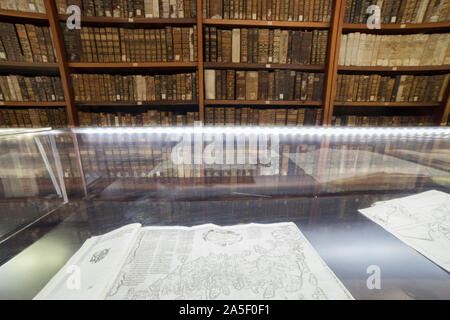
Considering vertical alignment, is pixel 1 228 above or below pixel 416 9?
below

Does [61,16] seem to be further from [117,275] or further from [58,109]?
[117,275]

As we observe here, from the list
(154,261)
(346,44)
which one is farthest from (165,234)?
(346,44)

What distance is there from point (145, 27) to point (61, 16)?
0.64 metres

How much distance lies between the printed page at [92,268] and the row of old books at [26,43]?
2121 millimetres

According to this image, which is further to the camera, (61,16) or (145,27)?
(145,27)

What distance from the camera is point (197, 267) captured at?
29 cm

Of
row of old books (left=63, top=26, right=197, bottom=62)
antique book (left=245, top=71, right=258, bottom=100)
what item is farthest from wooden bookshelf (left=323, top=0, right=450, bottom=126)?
row of old books (left=63, top=26, right=197, bottom=62)

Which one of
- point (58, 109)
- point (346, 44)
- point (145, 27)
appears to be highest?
point (145, 27)

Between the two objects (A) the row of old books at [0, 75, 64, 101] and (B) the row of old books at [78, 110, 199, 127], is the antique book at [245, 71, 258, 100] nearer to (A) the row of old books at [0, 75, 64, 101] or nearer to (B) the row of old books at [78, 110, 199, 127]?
(B) the row of old books at [78, 110, 199, 127]

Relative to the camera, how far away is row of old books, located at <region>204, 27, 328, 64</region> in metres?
1.73

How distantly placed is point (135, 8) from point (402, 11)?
2254 millimetres

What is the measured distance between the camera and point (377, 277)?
0.27 meters

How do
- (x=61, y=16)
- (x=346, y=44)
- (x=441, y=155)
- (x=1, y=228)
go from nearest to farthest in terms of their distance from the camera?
1. (x=1, y=228)
2. (x=441, y=155)
3. (x=61, y=16)
4. (x=346, y=44)

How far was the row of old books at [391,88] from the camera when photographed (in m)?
1.89
